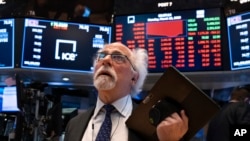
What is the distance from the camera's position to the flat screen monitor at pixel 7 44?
4.43m

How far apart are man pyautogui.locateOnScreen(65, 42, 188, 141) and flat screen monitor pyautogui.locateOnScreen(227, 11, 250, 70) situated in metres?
1.65

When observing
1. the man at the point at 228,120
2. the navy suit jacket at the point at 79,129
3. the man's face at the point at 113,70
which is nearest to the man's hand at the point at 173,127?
the navy suit jacket at the point at 79,129

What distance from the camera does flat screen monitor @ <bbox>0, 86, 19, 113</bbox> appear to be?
5.03 metres

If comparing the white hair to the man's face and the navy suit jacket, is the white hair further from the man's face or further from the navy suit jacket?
the navy suit jacket

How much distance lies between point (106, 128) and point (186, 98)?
1.92 feet

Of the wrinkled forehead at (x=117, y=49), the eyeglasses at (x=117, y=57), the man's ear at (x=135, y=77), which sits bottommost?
the man's ear at (x=135, y=77)

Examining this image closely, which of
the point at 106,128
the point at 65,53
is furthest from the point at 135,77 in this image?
the point at 65,53

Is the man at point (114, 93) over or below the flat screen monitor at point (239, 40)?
below

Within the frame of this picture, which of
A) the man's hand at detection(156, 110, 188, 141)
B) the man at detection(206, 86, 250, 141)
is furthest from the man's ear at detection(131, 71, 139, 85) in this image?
the man at detection(206, 86, 250, 141)

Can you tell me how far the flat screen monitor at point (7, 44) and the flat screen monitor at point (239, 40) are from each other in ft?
7.29

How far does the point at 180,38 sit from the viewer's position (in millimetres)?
4207

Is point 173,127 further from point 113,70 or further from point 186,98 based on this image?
point 113,70

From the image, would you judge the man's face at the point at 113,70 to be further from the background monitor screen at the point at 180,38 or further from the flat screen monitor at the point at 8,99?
the flat screen monitor at the point at 8,99

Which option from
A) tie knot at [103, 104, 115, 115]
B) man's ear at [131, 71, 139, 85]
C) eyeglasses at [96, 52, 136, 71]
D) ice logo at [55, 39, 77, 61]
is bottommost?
tie knot at [103, 104, 115, 115]
